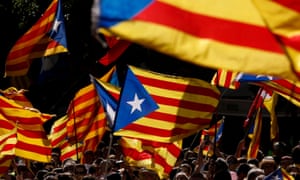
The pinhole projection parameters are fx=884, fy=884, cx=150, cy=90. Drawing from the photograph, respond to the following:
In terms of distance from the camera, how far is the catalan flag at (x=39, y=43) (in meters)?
12.2

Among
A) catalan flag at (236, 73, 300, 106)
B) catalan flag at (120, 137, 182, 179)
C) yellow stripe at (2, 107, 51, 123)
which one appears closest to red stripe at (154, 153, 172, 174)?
catalan flag at (120, 137, 182, 179)

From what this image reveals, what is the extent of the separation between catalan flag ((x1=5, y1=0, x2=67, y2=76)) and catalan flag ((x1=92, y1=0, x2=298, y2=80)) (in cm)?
720

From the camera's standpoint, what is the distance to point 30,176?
1172 cm

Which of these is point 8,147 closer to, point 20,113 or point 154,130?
point 20,113

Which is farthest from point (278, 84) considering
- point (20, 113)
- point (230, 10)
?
point (230, 10)

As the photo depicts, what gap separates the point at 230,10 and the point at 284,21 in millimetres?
339

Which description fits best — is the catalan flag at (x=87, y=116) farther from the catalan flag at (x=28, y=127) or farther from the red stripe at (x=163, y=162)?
the red stripe at (x=163, y=162)

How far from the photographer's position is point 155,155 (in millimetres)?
10602

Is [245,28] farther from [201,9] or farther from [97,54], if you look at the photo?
[97,54]

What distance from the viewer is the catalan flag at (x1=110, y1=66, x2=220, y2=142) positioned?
377 inches

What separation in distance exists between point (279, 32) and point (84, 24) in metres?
16.0

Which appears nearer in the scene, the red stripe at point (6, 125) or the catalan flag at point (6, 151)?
the catalan flag at point (6, 151)

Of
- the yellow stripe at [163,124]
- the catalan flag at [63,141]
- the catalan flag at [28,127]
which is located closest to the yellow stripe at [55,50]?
the catalan flag at [28,127]

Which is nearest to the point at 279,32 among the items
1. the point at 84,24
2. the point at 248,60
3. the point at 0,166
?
the point at 248,60
